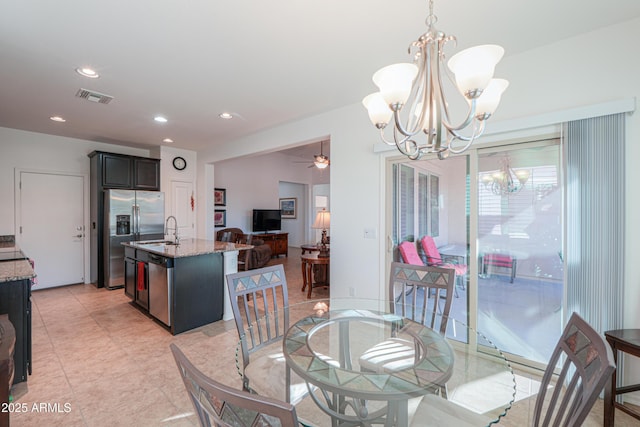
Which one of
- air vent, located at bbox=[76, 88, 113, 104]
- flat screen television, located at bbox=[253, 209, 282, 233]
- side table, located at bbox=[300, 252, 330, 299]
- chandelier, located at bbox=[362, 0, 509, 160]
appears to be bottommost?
side table, located at bbox=[300, 252, 330, 299]

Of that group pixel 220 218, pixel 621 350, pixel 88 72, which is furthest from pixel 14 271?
pixel 220 218

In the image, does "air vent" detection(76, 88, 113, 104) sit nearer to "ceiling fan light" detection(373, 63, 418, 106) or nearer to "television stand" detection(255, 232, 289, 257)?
"ceiling fan light" detection(373, 63, 418, 106)

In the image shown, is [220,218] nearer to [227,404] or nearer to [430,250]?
[430,250]

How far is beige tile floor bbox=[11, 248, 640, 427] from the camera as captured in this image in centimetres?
192

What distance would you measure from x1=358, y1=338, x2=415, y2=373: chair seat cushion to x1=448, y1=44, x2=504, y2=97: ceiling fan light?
136cm

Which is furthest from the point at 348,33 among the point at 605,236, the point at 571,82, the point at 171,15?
the point at 605,236

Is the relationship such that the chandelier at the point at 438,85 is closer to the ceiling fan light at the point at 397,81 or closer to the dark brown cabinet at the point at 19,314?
the ceiling fan light at the point at 397,81

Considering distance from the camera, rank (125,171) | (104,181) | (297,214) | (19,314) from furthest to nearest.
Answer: (297,214), (125,171), (104,181), (19,314)

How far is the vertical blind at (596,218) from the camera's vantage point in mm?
1976

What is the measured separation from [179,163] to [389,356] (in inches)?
227

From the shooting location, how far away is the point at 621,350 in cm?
181

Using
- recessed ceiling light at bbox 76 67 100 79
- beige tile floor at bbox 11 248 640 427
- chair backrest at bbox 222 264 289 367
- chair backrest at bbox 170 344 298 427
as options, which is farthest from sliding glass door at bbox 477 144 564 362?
recessed ceiling light at bbox 76 67 100 79

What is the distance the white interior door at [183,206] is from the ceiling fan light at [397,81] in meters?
5.50

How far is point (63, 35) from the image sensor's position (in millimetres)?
2113
